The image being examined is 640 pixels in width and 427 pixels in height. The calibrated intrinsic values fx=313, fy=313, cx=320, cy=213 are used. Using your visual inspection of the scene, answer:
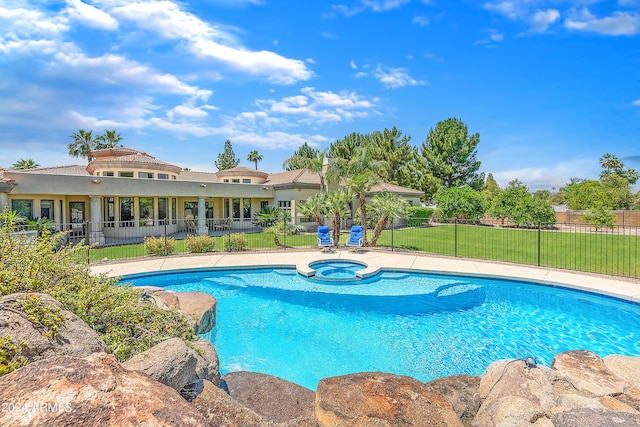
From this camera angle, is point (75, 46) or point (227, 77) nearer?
point (75, 46)

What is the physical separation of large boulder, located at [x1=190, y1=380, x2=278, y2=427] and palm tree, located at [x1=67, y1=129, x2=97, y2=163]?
147 feet

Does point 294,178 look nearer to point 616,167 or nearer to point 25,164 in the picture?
point 25,164

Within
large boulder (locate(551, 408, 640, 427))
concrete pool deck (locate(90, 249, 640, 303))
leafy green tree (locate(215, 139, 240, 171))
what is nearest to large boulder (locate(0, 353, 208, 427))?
large boulder (locate(551, 408, 640, 427))

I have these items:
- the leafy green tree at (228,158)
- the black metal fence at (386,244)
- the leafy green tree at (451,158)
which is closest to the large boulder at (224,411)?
the black metal fence at (386,244)

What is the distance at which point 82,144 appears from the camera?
38406 millimetres

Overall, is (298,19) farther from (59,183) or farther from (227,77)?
(59,183)

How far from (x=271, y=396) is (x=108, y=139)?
1773 inches

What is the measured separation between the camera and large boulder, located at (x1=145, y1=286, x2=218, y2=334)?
690 cm

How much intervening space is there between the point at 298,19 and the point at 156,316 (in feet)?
38.6

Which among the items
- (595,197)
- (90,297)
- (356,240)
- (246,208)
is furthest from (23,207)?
(595,197)

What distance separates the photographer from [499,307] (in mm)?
9742

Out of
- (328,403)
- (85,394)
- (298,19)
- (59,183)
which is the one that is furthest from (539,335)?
(59,183)

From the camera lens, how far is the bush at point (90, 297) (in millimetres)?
3936

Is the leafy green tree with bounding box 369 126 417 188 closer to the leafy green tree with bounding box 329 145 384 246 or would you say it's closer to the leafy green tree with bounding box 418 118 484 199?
the leafy green tree with bounding box 418 118 484 199
